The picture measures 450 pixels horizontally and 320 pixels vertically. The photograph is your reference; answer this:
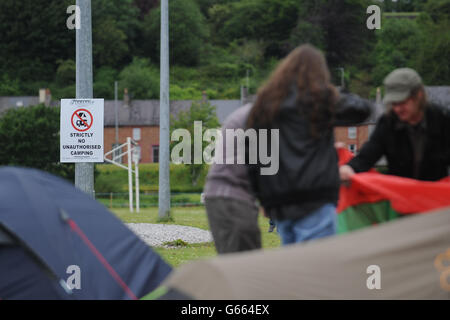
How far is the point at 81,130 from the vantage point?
1335 centimetres

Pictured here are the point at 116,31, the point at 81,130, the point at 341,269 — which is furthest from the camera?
the point at 116,31

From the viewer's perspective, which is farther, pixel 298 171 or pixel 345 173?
pixel 345 173

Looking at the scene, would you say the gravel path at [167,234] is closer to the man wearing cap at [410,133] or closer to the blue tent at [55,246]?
the blue tent at [55,246]

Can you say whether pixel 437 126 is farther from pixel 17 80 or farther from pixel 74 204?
pixel 17 80

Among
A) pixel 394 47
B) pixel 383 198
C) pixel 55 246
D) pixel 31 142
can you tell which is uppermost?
pixel 394 47

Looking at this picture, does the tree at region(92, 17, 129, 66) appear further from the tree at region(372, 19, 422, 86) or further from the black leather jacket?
the black leather jacket

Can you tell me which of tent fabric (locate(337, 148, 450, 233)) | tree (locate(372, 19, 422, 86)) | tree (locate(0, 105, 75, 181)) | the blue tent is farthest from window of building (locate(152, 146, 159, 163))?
tent fabric (locate(337, 148, 450, 233))

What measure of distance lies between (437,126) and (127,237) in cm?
290

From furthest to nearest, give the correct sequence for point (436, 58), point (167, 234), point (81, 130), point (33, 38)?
point (33, 38) < point (436, 58) < point (167, 234) < point (81, 130)

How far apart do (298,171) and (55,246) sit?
218cm

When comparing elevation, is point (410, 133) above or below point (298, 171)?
above

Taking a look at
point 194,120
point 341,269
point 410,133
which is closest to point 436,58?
point 194,120

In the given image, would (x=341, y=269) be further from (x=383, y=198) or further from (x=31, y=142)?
(x=31, y=142)
